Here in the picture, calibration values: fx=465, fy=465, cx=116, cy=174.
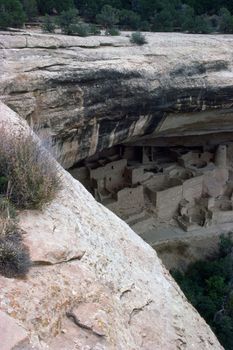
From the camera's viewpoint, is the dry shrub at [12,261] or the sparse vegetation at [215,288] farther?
the sparse vegetation at [215,288]

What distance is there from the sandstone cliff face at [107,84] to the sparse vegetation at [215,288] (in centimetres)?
322

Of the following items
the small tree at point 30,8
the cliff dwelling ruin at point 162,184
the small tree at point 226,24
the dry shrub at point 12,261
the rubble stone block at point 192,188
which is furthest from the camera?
the rubble stone block at point 192,188

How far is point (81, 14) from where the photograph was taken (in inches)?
442

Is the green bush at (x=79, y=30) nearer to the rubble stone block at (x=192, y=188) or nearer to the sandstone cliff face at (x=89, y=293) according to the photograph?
the rubble stone block at (x=192, y=188)

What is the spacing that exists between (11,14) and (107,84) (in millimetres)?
2388

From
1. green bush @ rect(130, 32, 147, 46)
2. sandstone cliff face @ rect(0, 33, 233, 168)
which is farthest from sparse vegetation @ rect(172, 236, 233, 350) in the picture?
green bush @ rect(130, 32, 147, 46)

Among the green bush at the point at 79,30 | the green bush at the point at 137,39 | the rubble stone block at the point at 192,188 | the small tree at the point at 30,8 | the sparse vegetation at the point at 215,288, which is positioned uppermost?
the small tree at the point at 30,8

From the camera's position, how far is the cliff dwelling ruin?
33.8 feet

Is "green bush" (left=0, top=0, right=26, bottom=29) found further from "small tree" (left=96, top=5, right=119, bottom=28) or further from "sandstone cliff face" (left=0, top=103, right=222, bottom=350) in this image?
"sandstone cliff face" (left=0, top=103, right=222, bottom=350)

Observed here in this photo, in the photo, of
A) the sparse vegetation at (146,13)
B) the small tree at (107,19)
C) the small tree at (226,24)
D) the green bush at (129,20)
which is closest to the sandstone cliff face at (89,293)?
the sparse vegetation at (146,13)

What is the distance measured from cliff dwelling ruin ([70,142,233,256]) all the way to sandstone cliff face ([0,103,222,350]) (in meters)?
6.86

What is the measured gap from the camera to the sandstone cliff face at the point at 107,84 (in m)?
5.89

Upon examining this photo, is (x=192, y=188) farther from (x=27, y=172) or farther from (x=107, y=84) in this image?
(x=27, y=172)

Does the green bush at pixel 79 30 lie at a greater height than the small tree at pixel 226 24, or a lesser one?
lesser
